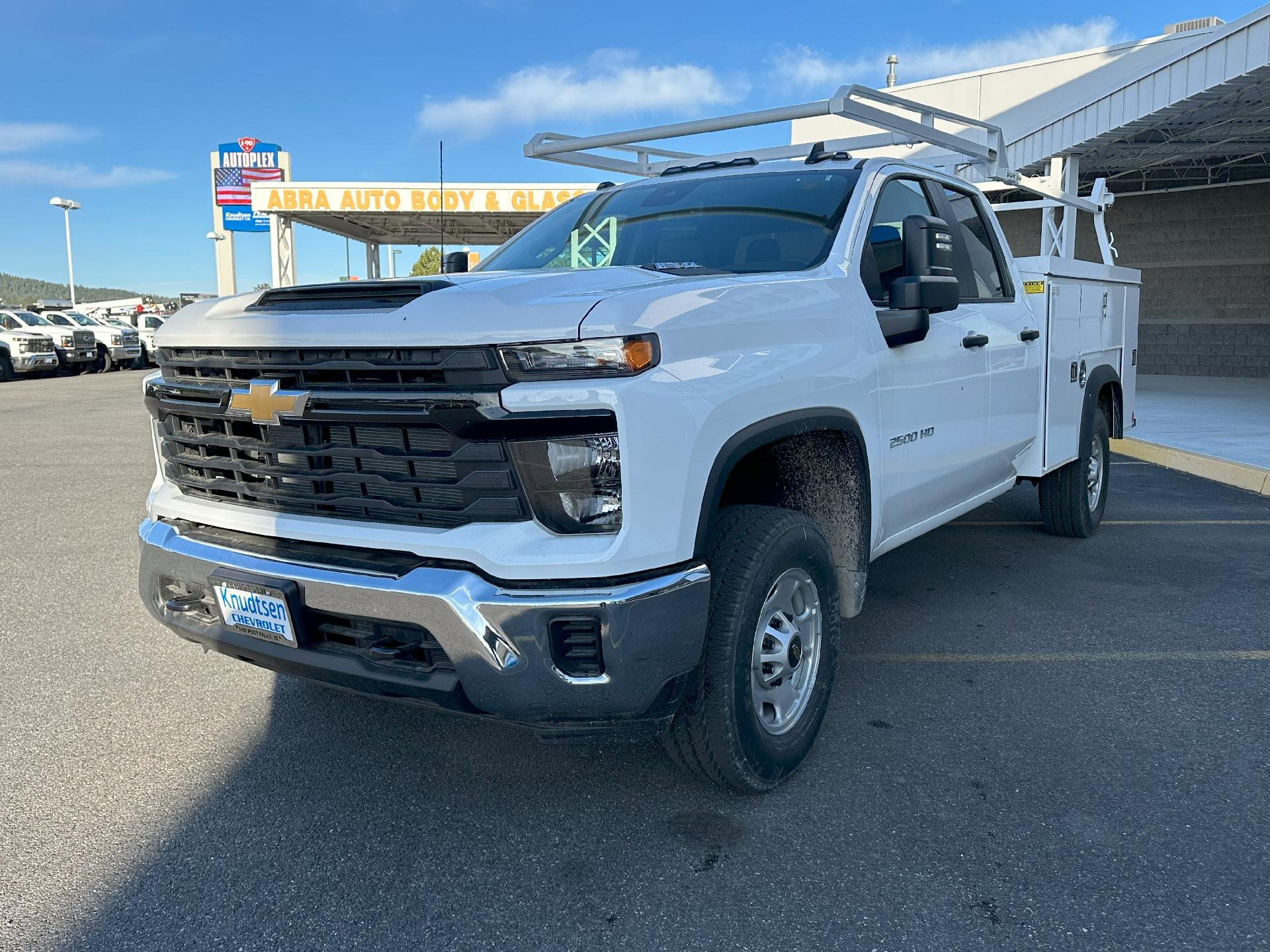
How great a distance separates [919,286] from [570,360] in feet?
5.21

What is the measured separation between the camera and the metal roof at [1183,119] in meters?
11.3

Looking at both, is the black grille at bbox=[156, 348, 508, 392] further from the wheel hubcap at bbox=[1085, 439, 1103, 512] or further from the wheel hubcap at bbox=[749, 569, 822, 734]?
the wheel hubcap at bbox=[1085, 439, 1103, 512]

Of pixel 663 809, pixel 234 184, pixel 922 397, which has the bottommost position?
pixel 663 809

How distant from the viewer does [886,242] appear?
3.99 meters

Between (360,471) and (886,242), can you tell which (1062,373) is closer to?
(886,242)

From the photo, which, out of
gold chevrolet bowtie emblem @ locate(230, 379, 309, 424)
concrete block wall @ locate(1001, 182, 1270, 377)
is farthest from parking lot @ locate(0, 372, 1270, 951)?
concrete block wall @ locate(1001, 182, 1270, 377)

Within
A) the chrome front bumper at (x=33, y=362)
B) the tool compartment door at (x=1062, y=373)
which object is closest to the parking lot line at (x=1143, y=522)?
the tool compartment door at (x=1062, y=373)

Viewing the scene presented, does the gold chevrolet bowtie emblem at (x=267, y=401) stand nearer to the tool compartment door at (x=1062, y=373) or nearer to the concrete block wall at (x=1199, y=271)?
the tool compartment door at (x=1062, y=373)

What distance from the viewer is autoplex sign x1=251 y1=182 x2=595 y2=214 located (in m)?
28.9

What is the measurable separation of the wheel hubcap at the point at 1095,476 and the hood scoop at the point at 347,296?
5.04m

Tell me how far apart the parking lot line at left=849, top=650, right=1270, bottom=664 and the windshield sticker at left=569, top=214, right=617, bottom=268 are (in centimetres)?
202

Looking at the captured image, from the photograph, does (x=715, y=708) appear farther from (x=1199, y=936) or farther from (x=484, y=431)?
(x=1199, y=936)

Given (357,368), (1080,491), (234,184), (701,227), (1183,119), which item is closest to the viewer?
(357,368)

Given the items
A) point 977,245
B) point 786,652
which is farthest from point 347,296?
point 977,245
